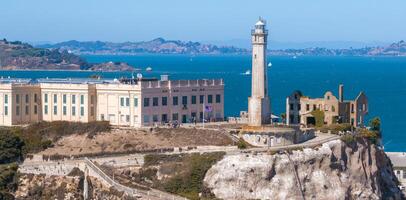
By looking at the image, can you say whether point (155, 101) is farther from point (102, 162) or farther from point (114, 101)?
point (102, 162)

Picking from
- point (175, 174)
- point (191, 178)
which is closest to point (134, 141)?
point (175, 174)

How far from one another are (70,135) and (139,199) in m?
13.3

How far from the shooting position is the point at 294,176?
64.9 metres

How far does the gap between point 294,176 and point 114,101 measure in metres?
15.0

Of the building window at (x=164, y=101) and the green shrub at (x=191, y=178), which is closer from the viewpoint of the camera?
the green shrub at (x=191, y=178)

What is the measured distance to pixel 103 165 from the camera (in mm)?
66625

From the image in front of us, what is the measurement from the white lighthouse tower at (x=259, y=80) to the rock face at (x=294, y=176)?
5.72m

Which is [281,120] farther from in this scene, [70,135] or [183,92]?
[70,135]

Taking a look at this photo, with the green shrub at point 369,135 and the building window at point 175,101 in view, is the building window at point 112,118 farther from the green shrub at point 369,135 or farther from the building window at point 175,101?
the green shrub at point 369,135

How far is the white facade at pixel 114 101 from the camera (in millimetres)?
74500

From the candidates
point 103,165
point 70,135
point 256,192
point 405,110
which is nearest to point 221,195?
point 256,192

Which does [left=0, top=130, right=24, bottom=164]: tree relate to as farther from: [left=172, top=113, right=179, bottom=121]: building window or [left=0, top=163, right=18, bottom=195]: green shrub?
[left=172, top=113, right=179, bottom=121]: building window

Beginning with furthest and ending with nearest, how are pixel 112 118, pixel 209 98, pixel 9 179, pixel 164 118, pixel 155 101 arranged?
pixel 209 98 < pixel 164 118 < pixel 112 118 < pixel 155 101 < pixel 9 179

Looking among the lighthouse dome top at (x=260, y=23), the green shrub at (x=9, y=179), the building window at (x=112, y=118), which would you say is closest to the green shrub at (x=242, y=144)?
the lighthouse dome top at (x=260, y=23)
